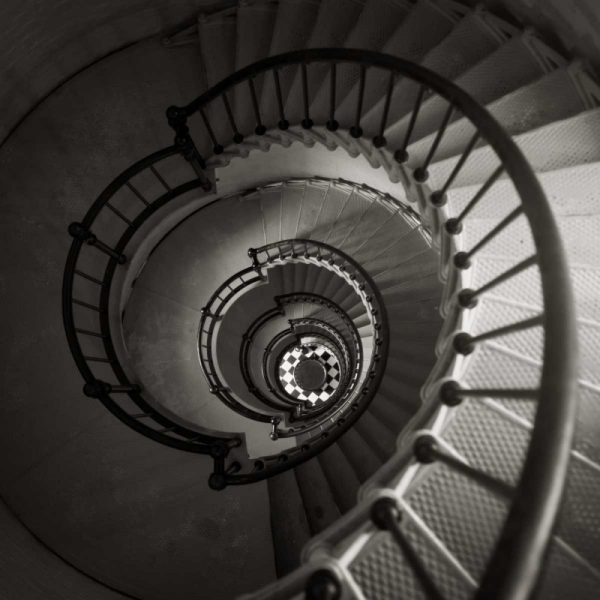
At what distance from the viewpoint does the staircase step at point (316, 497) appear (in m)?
4.64

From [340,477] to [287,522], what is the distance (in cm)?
76

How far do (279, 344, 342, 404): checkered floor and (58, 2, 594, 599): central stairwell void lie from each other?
1821mm

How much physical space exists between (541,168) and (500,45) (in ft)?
4.63

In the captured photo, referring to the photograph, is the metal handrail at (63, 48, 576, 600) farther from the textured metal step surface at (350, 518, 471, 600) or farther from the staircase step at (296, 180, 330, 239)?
the staircase step at (296, 180, 330, 239)

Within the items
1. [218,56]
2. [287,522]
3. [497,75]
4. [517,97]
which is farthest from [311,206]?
[287,522]

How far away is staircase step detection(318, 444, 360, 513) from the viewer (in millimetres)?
4770

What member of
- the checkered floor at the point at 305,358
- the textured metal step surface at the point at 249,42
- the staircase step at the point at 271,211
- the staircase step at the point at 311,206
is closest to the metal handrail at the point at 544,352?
the textured metal step surface at the point at 249,42

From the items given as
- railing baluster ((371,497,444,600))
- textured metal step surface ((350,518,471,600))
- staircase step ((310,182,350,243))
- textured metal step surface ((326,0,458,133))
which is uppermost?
textured metal step surface ((326,0,458,133))

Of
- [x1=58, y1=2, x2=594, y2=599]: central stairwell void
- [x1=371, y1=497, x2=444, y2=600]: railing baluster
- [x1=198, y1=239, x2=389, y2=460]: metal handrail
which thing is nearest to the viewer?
[x1=371, y1=497, x2=444, y2=600]: railing baluster

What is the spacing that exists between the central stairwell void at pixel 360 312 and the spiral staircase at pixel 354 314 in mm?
17

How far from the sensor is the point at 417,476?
2281mm

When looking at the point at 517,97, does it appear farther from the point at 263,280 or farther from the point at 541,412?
the point at 263,280

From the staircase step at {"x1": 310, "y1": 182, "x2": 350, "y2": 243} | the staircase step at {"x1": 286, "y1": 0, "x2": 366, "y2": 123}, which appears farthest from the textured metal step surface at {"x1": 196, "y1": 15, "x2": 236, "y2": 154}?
the staircase step at {"x1": 310, "y1": 182, "x2": 350, "y2": 243}

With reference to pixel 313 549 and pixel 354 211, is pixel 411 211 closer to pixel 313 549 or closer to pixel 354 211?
pixel 354 211
